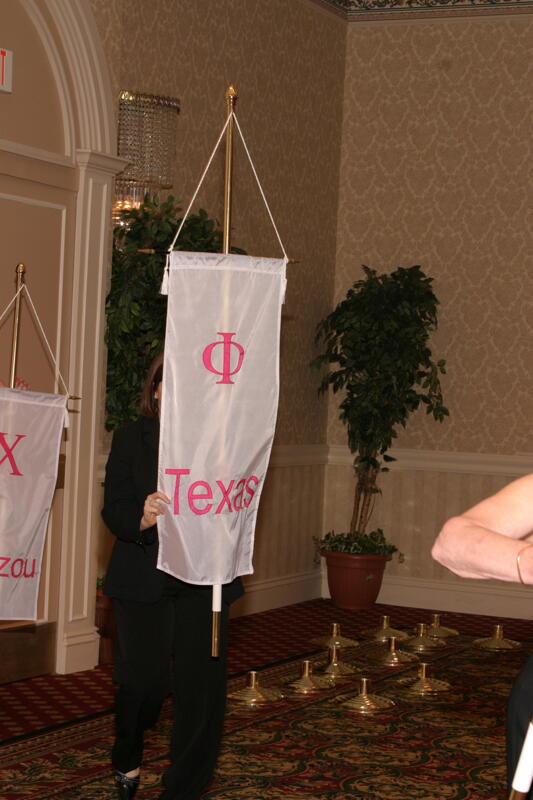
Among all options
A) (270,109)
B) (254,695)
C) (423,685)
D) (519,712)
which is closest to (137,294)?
(254,695)

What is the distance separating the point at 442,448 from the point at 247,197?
243 cm

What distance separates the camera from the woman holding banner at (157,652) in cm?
384

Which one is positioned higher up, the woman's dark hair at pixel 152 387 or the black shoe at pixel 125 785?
the woman's dark hair at pixel 152 387

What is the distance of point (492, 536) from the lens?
1936 mm

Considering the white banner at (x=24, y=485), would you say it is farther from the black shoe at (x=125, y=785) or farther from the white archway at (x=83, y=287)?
the white archway at (x=83, y=287)

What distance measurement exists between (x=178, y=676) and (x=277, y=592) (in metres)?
5.10

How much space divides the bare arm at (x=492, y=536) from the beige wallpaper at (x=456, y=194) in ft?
23.8

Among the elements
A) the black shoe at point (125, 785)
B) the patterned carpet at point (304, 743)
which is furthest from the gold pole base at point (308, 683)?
the black shoe at point (125, 785)

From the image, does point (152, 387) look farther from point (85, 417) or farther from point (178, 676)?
point (85, 417)

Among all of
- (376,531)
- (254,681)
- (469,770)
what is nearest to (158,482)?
(469,770)

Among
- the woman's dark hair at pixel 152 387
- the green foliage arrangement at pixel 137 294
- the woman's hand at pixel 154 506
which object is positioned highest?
the green foliage arrangement at pixel 137 294

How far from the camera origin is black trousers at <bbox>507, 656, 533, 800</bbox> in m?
2.06

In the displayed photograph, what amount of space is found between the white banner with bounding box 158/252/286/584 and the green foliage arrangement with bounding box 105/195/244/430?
2604 mm

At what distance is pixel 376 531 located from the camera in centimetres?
928
